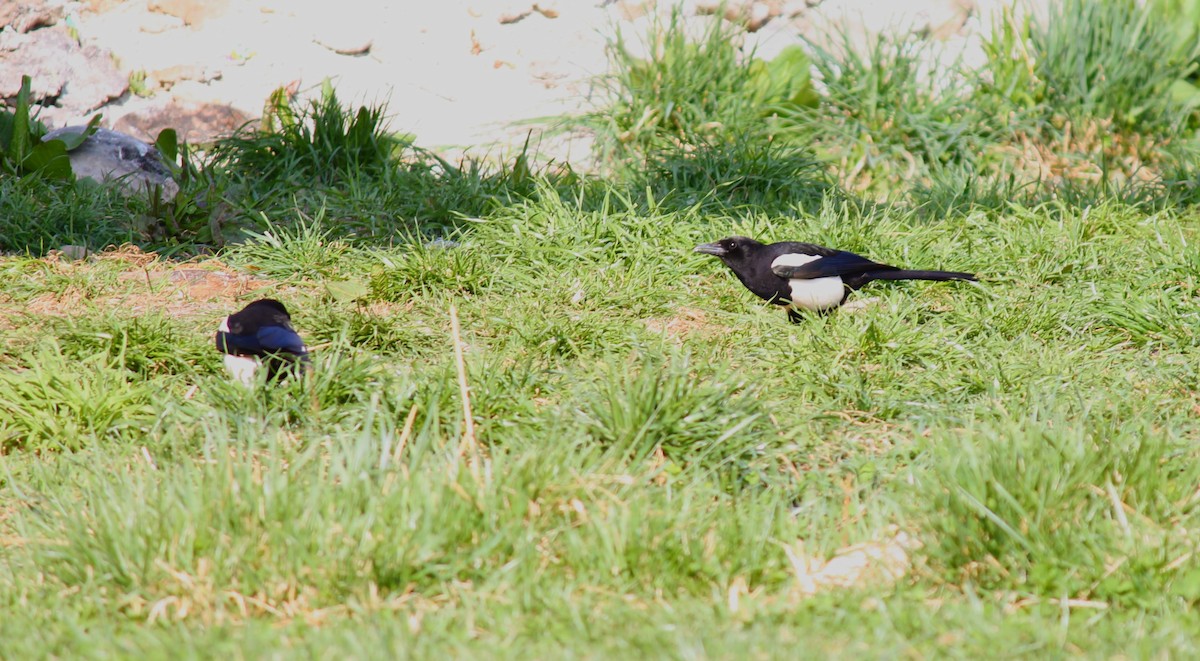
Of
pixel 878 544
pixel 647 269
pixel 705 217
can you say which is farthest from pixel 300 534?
pixel 705 217

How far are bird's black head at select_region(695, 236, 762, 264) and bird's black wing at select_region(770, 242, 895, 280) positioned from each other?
111 millimetres

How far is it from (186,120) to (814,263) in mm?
4283

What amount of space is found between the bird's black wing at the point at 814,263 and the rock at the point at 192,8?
14.0ft

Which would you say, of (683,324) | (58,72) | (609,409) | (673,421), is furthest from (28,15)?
(673,421)

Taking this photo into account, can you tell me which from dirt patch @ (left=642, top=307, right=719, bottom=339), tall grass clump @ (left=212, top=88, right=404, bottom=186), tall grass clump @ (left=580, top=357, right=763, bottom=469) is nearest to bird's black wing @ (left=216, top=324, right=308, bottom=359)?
tall grass clump @ (left=580, top=357, right=763, bottom=469)

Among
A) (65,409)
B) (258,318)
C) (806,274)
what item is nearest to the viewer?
(65,409)

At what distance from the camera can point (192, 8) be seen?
7262 millimetres

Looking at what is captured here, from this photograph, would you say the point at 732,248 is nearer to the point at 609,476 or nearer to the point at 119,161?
the point at 609,476

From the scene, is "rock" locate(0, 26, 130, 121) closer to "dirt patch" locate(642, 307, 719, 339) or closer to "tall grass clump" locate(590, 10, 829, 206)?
"tall grass clump" locate(590, 10, 829, 206)

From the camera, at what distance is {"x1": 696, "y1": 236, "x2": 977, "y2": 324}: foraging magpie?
4.69 m

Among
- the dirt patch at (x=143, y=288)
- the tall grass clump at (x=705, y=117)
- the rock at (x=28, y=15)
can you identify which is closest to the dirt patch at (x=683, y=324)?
the tall grass clump at (x=705, y=117)

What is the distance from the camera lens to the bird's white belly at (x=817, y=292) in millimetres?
4680

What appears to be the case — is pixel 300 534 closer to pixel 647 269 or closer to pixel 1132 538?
pixel 1132 538

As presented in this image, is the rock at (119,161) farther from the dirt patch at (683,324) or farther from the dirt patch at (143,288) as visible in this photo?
the dirt patch at (683,324)
